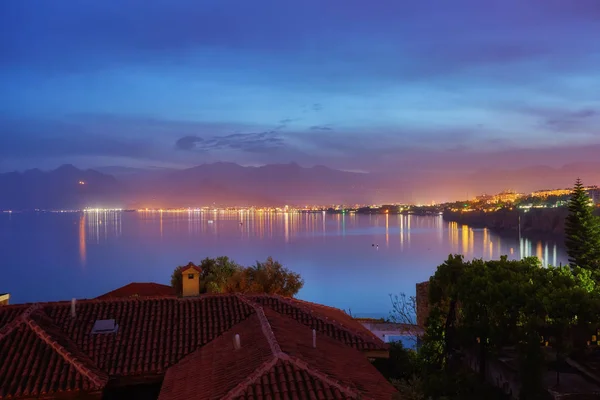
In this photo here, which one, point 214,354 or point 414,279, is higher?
point 214,354

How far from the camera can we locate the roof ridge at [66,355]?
779 cm

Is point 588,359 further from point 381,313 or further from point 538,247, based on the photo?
point 538,247

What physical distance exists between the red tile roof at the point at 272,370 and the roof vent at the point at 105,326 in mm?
1730

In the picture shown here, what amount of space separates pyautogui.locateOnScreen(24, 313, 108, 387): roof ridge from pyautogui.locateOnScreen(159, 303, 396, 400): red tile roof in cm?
104

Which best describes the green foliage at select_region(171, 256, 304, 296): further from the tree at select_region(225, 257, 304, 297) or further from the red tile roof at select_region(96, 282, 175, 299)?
the red tile roof at select_region(96, 282, 175, 299)

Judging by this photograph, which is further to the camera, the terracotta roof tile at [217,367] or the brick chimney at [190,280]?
the brick chimney at [190,280]

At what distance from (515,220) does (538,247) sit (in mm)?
26889

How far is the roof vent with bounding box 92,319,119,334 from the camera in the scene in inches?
370

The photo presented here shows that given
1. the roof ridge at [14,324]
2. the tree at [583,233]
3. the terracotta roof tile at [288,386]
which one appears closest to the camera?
the terracotta roof tile at [288,386]

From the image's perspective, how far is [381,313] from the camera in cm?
3328

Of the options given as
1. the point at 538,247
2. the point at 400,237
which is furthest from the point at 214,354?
the point at 400,237

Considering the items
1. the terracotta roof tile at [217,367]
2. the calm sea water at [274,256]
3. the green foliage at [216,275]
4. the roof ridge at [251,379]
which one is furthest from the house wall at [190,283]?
the calm sea water at [274,256]

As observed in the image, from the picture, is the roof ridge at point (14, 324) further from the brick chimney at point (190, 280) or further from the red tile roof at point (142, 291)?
the red tile roof at point (142, 291)

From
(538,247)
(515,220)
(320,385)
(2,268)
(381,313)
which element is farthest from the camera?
(515,220)
